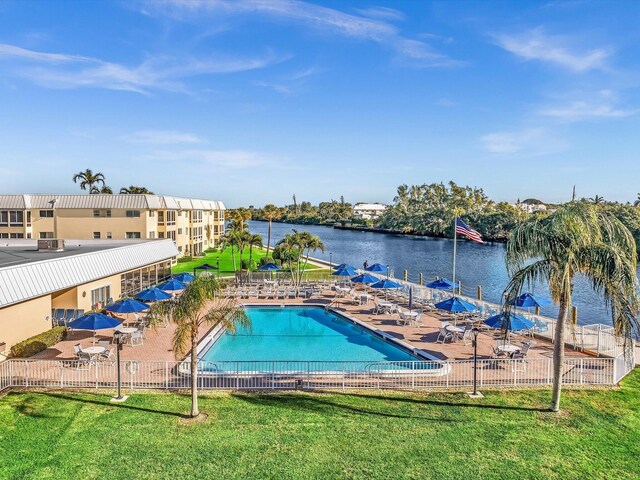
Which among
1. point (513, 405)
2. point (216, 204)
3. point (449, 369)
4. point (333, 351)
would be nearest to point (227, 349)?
point (333, 351)

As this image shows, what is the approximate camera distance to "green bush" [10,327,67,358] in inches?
716

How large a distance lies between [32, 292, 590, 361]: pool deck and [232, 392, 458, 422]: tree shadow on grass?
3.53 metres

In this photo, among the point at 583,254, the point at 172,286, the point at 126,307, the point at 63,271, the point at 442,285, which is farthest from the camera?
the point at 172,286

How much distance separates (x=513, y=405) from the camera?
46.4ft

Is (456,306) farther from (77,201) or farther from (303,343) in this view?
(77,201)

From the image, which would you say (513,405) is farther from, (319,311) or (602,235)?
(319,311)

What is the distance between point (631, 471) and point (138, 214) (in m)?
42.1

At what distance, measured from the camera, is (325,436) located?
12156mm

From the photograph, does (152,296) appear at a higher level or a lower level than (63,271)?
lower

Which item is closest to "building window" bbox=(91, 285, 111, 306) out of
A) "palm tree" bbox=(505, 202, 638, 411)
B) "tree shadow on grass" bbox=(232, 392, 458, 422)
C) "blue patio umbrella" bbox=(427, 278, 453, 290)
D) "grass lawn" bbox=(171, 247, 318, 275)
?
"tree shadow on grass" bbox=(232, 392, 458, 422)

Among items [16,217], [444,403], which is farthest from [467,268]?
[16,217]

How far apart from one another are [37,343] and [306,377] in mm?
11541

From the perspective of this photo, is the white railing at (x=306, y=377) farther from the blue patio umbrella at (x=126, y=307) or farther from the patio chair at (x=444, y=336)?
the patio chair at (x=444, y=336)

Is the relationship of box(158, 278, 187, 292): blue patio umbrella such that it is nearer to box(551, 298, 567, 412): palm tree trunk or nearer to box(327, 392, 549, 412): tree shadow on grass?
box(327, 392, 549, 412): tree shadow on grass
